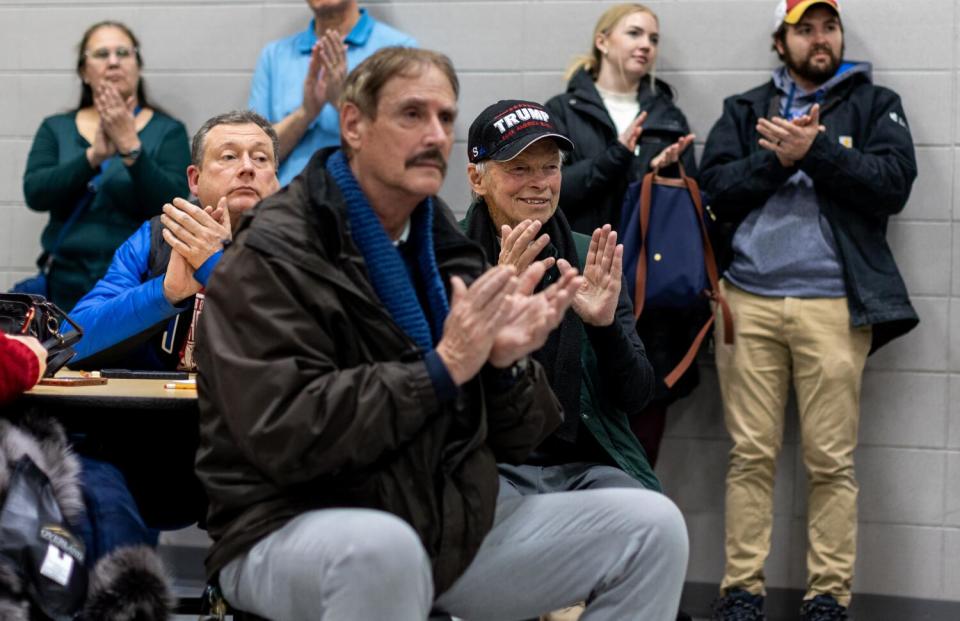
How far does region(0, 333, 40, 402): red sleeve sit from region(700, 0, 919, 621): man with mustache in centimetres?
256

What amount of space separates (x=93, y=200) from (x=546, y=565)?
2994 mm

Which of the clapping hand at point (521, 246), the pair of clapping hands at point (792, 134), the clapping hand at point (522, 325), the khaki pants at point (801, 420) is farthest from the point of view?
the khaki pants at point (801, 420)

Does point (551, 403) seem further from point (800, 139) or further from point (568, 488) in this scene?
point (800, 139)

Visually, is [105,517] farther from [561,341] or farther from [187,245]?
[561,341]

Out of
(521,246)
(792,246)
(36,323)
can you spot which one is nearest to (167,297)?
(36,323)

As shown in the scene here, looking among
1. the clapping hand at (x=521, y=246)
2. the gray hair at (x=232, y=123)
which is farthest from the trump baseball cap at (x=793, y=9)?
the clapping hand at (x=521, y=246)

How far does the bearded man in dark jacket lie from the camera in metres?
1.99

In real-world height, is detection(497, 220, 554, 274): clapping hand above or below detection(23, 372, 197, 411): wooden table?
above

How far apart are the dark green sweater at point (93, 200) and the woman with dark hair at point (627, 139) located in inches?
54.0

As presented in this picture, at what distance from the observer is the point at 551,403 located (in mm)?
2340

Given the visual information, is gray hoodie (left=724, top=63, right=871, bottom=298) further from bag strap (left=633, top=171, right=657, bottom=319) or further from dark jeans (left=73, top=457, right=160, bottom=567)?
dark jeans (left=73, top=457, right=160, bottom=567)

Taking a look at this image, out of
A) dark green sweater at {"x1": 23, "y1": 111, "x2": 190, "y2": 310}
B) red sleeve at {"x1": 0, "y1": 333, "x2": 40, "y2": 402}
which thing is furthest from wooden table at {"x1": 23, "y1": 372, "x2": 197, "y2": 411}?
dark green sweater at {"x1": 23, "y1": 111, "x2": 190, "y2": 310}

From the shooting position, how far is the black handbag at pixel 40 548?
2.18 meters

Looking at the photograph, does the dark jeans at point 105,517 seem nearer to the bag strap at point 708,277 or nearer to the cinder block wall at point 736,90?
the bag strap at point 708,277
